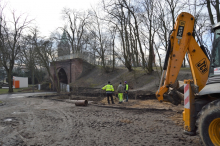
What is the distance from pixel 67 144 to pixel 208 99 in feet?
12.0

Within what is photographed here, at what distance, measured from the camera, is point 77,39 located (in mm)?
39094

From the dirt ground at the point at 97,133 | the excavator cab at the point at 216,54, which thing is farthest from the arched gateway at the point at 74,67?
the excavator cab at the point at 216,54

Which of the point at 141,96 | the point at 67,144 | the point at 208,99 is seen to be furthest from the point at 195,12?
the point at 67,144

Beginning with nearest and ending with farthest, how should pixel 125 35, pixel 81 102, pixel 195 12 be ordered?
1. pixel 81 102
2. pixel 195 12
3. pixel 125 35

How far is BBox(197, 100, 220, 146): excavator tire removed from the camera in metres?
3.33

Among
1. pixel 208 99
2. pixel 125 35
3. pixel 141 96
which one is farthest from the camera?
pixel 125 35

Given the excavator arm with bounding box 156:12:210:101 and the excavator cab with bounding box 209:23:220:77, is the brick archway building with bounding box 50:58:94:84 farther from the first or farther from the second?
the excavator cab with bounding box 209:23:220:77

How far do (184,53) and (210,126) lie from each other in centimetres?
252

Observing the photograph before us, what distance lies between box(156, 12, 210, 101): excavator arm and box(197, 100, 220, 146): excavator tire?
1755mm

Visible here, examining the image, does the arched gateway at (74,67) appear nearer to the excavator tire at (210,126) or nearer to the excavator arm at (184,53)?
the excavator arm at (184,53)

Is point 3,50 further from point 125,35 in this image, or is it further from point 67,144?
point 67,144

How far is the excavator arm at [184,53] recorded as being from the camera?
511 cm

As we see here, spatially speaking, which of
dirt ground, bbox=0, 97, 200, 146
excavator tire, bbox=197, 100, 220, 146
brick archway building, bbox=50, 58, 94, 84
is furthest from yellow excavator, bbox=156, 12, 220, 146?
brick archway building, bbox=50, 58, 94, 84

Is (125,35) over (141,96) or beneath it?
over
